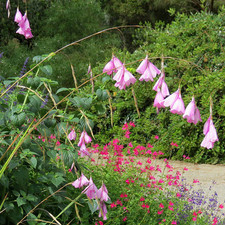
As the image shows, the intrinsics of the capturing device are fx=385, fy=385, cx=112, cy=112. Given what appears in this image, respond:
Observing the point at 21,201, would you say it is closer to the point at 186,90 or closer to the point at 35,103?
the point at 35,103

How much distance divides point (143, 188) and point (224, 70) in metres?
3.17

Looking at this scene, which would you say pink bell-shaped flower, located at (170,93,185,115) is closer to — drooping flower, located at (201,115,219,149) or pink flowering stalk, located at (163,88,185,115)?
pink flowering stalk, located at (163,88,185,115)

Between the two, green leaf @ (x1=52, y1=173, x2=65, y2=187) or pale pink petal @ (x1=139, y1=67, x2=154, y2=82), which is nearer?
pale pink petal @ (x1=139, y1=67, x2=154, y2=82)

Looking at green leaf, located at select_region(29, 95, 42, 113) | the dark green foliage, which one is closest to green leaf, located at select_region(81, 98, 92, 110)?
green leaf, located at select_region(29, 95, 42, 113)

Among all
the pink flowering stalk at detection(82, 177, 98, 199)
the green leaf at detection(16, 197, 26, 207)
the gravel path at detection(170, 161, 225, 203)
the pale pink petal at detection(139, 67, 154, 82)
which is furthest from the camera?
the gravel path at detection(170, 161, 225, 203)

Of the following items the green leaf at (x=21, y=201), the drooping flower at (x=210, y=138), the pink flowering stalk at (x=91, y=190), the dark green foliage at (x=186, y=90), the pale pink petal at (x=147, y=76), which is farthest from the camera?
the dark green foliage at (x=186, y=90)

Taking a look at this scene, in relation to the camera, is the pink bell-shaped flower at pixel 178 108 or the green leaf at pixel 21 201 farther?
Answer: the green leaf at pixel 21 201

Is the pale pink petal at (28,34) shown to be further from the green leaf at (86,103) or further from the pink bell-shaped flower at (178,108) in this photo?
the pink bell-shaped flower at (178,108)

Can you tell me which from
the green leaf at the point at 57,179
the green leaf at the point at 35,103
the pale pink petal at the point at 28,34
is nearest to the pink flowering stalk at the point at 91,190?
the green leaf at the point at 57,179

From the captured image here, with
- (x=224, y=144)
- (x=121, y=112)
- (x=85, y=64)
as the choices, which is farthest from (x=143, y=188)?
(x=85, y=64)

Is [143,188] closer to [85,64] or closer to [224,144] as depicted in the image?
[224,144]

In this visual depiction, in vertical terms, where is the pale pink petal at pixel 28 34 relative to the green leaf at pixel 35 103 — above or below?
above

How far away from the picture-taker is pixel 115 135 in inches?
247

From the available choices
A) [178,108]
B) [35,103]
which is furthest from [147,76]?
[35,103]
